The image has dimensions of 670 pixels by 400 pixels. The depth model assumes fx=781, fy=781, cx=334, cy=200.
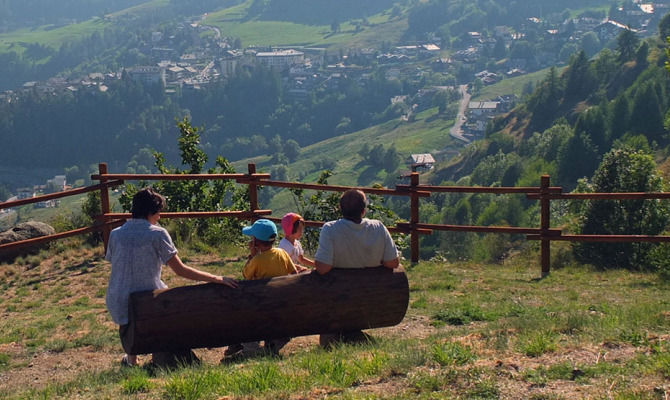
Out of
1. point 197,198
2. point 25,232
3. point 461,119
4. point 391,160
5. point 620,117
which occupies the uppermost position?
point 197,198

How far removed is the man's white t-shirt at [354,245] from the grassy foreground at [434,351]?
0.70m

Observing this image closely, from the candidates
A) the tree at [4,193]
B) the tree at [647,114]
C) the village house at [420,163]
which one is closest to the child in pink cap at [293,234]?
the village house at [420,163]

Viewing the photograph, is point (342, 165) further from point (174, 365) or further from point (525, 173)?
point (174, 365)

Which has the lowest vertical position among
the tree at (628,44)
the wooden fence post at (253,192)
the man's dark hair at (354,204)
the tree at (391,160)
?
the tree at (391,160)

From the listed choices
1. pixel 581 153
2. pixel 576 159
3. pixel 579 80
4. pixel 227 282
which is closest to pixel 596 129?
pixel 581 153

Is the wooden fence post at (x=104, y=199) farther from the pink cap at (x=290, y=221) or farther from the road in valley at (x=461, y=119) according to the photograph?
the road in valley at (x=461, y=119)

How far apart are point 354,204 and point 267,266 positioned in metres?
0.94

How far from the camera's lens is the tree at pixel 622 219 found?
1287 cm

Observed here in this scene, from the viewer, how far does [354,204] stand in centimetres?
619

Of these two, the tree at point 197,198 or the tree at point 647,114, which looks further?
the tree at point 647,114

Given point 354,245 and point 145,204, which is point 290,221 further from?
point 145,204

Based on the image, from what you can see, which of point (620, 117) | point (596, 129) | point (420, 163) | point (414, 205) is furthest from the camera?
point (620, 117)

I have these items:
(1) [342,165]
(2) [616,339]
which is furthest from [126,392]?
(1) [342,165]

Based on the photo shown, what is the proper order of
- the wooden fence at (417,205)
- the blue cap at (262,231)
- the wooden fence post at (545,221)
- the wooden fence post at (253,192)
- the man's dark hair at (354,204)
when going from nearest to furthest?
1. the man's dark hair at (354,204)
2. the blue cap at (262,231)
3. the wooden fence at (417,205)
4. the wooden fence post at (545,221)
5. the wooden fence post at (253,192)
